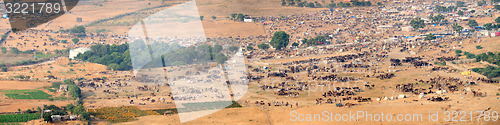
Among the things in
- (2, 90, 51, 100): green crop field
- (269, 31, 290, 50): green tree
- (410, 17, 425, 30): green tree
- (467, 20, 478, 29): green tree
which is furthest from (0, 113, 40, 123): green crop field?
(467, 20, 478, 29): green tree

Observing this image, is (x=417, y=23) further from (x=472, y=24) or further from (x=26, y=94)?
(x=26, y=94)

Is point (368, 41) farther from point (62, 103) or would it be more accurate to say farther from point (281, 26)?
point (62, 103)

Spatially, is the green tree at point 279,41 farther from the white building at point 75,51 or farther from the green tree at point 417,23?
the white building at point 75,51

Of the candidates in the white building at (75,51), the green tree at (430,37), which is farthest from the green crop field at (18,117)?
the green tree at (430,37)

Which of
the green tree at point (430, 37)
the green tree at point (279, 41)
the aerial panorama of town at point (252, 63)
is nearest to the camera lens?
the aerial panorama of town at point (252, 63)

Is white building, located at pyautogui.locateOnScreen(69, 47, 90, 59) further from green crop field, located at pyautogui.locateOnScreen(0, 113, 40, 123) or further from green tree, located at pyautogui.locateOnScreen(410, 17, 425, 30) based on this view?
green tree, located at pyautogui.locateOnScreen(410, 17, 425, 30)

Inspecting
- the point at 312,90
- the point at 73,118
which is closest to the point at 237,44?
the point at 312,90

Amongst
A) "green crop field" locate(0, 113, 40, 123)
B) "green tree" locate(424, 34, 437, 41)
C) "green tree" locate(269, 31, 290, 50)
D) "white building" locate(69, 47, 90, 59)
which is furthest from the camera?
"green tree" locate(424, 34, 437, 41)

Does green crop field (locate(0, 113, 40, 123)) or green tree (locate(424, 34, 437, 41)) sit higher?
green tree (locate(424, 34, 437, 41))
